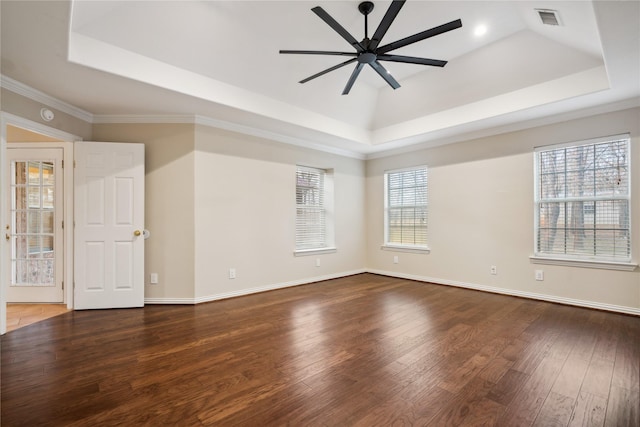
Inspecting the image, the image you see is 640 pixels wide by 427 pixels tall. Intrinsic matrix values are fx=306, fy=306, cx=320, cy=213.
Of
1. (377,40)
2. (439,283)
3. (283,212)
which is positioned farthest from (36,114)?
(439,283)

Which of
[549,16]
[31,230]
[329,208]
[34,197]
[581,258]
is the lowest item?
[581,258]

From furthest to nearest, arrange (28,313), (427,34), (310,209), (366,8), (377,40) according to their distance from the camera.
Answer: (310,209), (28,313), (366,8), (377,40), (427,34)

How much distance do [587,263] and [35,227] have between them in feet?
23.1

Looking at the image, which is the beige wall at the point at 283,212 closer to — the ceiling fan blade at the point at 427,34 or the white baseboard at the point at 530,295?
the white baseboard at the point at 530,295

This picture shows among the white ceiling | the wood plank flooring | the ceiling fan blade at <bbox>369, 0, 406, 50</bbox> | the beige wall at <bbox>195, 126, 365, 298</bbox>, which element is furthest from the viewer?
the beige wall at <bbox>195, 126, 365, 298</bbox>

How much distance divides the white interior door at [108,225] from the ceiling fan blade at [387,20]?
120 inches

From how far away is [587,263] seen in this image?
3.79m

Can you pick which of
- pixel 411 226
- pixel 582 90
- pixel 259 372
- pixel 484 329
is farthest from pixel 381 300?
pixel 582 90

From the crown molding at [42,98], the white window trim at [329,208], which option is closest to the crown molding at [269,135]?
the white window trim at [329,208]

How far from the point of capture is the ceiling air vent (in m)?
2.75

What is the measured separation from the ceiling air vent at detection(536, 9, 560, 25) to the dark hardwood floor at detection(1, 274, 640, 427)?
2.96 meters

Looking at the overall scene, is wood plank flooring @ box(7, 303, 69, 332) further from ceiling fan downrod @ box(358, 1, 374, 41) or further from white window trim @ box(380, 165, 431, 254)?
white window trim @ box(380, 165, 431, 254)

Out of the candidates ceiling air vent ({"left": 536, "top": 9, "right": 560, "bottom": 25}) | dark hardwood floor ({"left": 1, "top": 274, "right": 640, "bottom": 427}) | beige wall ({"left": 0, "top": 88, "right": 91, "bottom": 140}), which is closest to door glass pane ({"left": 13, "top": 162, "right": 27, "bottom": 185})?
beige wall ({"left": 0, "top": 88, "right": 91, "bottom": 140})

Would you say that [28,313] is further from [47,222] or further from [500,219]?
[500,219]
